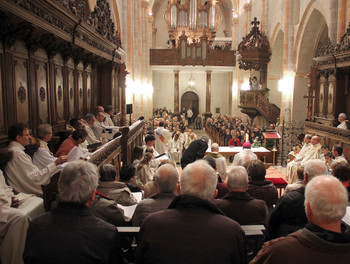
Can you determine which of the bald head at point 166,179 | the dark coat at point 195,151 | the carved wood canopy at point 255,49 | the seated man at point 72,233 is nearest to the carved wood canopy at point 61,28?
the bald head at point 166,179

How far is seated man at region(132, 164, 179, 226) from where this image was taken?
3.08m

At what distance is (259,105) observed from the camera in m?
20.8

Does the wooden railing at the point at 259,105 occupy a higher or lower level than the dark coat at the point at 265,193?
higher

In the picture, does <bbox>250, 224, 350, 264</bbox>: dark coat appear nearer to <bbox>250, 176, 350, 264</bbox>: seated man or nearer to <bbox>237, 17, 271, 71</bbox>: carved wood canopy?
<bbox>250, 176, 350, 264</bbox>: seated man

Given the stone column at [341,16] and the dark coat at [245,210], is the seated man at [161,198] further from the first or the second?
the stone column at [341,16]

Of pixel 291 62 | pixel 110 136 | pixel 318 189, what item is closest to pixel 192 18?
pixel 291 62

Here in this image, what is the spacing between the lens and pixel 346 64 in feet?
34.9

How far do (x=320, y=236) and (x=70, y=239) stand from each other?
1545 millimetres

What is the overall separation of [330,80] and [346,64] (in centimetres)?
156

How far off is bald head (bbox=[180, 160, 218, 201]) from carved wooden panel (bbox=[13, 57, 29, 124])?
4.49 m

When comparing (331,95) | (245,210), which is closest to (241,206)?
(245,210)

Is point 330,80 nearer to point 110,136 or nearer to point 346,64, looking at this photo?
point 346,64

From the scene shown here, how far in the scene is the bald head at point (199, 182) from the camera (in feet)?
7.82

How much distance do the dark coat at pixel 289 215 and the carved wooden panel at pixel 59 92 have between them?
20.2 feet
